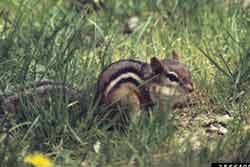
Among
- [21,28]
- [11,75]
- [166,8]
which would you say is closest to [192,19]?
[166,8]

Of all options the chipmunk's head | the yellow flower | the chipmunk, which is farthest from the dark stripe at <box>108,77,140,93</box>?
the yellow flower

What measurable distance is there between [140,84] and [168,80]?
0.93 ft

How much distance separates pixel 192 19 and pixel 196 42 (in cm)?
57

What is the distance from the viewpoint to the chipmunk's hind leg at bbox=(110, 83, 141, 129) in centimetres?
546

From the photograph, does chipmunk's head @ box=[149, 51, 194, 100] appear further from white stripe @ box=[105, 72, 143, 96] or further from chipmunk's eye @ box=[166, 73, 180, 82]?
white stripe @ box=[105, 72, 143, 96]

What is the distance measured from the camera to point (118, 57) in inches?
278

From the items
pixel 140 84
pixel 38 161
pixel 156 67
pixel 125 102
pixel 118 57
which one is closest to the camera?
pixel 38 161

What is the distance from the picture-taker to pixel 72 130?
5.21 m

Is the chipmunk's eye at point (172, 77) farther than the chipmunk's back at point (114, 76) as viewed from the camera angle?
Yes

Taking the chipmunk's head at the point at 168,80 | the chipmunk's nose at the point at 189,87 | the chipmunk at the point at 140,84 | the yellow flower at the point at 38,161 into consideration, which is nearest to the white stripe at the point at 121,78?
the chipmunk at the point at 140,84

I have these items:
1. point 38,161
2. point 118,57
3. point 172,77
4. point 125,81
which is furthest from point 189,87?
point 38,161

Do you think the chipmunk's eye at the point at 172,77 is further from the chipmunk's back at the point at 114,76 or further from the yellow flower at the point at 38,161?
the yellow flower at the point at 38,161

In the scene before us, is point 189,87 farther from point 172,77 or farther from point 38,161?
point 38,161

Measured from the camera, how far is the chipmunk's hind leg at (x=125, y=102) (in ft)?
17.9
